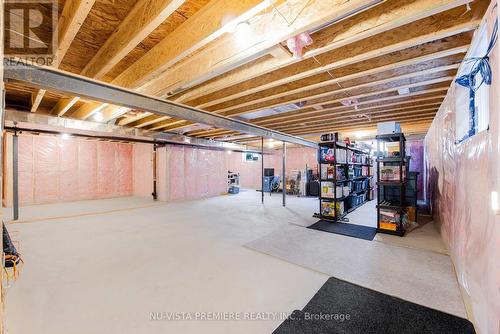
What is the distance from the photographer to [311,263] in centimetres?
282

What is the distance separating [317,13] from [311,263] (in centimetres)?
267

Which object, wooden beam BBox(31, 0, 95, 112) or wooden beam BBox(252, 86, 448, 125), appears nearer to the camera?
wooden beam BBox(31, 0, 95, 112)

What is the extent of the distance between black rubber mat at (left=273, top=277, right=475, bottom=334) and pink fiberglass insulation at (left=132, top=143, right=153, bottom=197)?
761cm

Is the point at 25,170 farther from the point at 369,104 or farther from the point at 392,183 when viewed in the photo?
the point at 392,183

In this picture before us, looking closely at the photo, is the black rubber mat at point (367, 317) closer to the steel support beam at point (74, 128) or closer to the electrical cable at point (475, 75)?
the electrical cable at point (475, 75)

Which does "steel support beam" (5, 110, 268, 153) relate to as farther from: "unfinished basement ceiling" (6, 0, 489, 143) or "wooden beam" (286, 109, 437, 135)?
"wooden beam" (286, 109, 437, 135)

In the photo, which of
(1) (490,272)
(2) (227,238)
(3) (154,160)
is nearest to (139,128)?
(3) (154,160)

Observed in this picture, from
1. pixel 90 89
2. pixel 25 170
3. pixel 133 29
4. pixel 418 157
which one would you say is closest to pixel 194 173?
pixel 25 170

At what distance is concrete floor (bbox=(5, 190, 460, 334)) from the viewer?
6.02 ft

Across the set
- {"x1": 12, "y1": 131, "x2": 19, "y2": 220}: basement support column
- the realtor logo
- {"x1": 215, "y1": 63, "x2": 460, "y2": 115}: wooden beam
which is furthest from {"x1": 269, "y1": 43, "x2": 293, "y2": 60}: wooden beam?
{"x1": 12, "y1": 131, "x2": 19, "y2": 220}: basement support column

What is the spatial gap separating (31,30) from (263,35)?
89.6 inches

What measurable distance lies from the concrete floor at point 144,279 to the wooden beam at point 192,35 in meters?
2.32

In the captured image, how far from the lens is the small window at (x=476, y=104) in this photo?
→ 1663 millimetres

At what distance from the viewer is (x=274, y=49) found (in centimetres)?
224
